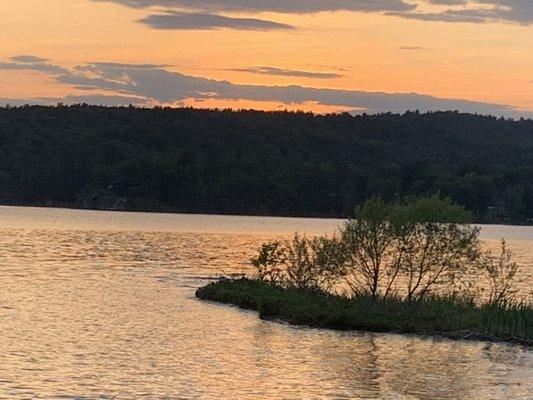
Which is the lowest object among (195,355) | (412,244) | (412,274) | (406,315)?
(195,355)

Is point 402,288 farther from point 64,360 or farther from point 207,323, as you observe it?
point 64,360

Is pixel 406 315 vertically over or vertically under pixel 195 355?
over

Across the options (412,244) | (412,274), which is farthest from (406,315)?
(412,244)

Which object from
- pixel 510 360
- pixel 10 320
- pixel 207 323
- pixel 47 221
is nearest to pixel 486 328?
pixel 510 360

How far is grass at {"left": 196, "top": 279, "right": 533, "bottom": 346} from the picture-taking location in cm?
4806

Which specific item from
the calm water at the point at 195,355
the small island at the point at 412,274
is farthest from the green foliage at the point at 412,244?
the calm water at the point at 195,355

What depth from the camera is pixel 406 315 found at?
166 feet

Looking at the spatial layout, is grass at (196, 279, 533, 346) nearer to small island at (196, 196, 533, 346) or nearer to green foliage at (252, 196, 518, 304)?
small island at (196, 196, 533, 346)

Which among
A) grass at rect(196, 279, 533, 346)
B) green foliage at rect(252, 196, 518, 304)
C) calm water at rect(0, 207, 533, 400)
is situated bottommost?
calm water at rect(0, 207, 533, 400)

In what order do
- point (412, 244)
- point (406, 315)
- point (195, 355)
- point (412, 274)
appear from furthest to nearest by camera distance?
point (412, 274)
point (412, 244)
point (406, 315)
point (195, 355)

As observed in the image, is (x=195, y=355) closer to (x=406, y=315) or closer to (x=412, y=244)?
(x=406, y=315)

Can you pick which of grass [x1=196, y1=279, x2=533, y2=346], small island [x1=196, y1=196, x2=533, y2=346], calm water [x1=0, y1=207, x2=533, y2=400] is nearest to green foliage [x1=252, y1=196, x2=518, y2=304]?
small island [x1=196, y1=196, x2=533, y2=346]

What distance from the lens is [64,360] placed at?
1535 inches

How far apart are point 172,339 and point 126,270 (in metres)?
40.9
